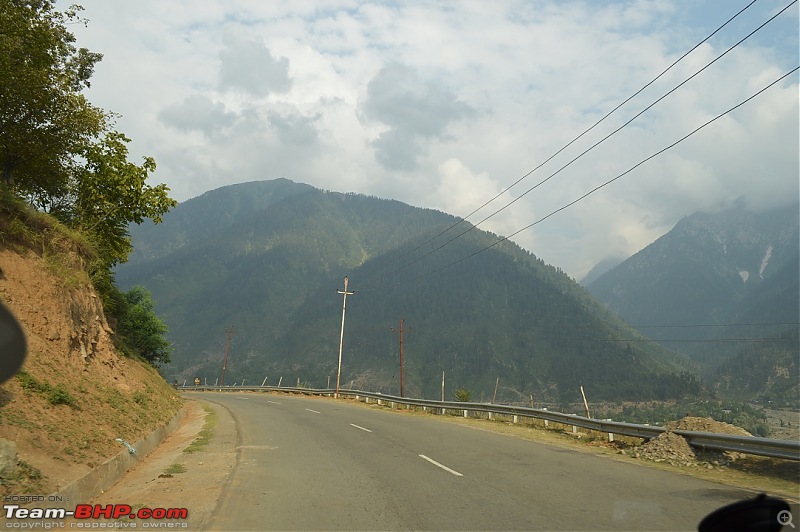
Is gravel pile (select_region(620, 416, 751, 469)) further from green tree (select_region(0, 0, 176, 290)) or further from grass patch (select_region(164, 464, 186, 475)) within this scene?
green tree (select_region(0, 0, 176, 290))

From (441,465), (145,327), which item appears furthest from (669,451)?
(145,327)

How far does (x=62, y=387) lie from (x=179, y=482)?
446cm

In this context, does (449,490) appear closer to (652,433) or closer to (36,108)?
(652,433)

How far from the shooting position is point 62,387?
38.9 feet

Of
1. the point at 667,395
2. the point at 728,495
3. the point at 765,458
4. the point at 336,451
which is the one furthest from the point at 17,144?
the point at 667,395

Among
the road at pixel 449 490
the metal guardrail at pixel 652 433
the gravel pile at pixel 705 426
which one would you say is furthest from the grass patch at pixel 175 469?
the gravel pile at pixel 705 426

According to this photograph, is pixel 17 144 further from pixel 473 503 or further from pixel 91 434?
pixel 473 503

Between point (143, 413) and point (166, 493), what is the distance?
849 cm

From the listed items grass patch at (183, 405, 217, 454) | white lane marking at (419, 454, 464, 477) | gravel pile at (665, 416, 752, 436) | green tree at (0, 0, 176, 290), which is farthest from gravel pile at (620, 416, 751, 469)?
green tree at (0, 0, 176, 290)

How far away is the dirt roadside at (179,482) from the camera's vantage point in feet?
24.3

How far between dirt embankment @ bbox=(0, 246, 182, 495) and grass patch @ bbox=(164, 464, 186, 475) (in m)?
1.20

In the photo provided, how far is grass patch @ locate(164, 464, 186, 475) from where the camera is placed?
418 inches

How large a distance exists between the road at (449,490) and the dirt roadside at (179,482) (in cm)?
29

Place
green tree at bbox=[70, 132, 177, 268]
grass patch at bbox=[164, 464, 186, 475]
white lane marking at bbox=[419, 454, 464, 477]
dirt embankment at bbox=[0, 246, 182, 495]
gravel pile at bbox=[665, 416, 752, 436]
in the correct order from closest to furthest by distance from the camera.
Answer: dirt embankment at bbox=[0, 246, 182, 495] < white lane marking at bbox=[419, 454, 464, 477] < grass patch at bbox=[164, 464, 186, 475] < gravel pile at bbox=[665, 416, 752, 436] < green tree at bbox=[70, 132, 177, 268]
